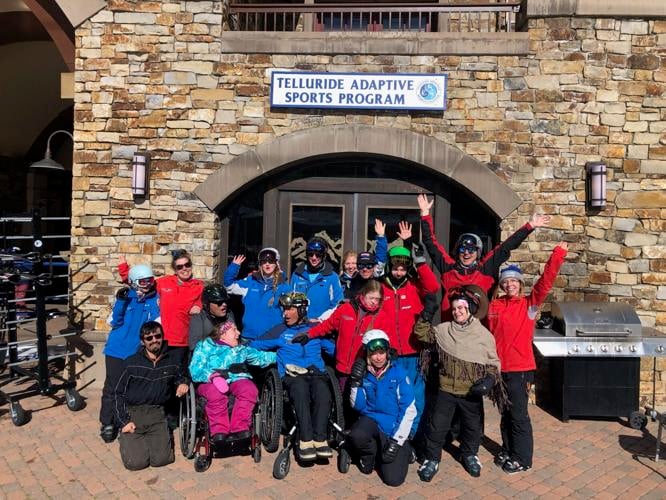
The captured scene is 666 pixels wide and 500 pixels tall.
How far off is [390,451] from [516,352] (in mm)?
1342

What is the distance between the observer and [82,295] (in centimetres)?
636

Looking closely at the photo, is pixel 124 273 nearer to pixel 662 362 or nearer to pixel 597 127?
pixel 597 127

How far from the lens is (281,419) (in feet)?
13.9

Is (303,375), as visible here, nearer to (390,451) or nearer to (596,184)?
(390,451)

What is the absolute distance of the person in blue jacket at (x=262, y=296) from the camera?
5066mm

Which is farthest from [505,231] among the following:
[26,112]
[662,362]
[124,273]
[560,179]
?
[26,112]

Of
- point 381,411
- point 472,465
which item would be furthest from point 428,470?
point 381,411

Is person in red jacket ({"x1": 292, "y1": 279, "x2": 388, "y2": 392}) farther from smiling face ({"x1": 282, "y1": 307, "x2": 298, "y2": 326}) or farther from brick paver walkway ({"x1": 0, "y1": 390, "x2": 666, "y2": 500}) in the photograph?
brick paver walkway ({"x1": 0, "y1": 390, "x2": 666, "y2": 500})

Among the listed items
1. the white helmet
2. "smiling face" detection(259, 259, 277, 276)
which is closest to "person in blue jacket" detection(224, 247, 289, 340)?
"smiling face" detection(259, 259, 277, 276)

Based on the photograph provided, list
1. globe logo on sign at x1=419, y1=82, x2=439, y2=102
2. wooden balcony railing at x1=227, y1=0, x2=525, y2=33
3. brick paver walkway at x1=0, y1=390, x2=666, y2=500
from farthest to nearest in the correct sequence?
1. wooden balcony railing at x1=227, y1=0, x2=525, y2=33
2. globe logo on sign at x1=419, y1=82, x2=439, y2=102
3. brick paver walkway at x1=0, y1=390, x2=666, y2=500

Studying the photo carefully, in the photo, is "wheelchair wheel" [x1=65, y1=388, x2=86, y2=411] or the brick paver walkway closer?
the brick paver walkway

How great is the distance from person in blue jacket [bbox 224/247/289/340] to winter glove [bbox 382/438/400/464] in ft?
5.31

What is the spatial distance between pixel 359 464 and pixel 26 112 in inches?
406

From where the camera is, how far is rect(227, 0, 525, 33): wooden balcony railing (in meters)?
6.36
